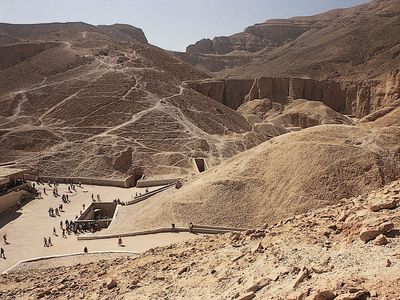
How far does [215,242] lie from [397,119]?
15136 millimetres

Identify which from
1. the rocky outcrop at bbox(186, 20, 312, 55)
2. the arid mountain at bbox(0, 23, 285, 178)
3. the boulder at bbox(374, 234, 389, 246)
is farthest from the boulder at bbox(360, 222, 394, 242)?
the rocky outcrop at bbox(186, 20, 312, 55)

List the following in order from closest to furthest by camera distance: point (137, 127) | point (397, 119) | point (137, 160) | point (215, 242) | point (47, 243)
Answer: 1. point (215, 242)
2. point (47, 243)
3. point (397, 119)
4. point (137, 160)
5. point (137, 127)

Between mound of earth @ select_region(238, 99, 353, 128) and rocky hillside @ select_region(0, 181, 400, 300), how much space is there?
4406 centimetres

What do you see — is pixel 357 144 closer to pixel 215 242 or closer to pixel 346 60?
pixel 215 242

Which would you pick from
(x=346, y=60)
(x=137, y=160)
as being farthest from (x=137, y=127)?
(x=346, y=60)

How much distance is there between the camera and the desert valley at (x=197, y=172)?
8.66 meters

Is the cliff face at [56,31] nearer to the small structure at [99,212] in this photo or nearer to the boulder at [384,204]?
the small structure at [99,212]

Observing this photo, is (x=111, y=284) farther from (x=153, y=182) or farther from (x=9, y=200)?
(x=153, y=182)

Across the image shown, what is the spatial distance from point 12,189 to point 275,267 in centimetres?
2507

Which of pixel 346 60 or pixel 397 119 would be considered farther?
pixel 346 60

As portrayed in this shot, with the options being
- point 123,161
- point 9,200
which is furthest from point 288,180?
point 123,161

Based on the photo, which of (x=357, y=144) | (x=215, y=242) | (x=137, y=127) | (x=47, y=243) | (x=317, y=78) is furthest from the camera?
(x=317, y=78)

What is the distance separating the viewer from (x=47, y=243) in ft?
70.4

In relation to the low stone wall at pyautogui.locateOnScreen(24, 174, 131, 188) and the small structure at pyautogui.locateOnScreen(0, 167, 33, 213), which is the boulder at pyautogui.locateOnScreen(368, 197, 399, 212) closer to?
the small structure at pyautogui.locateOnScreen(0, 167, 33, 213)
